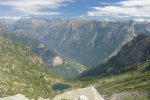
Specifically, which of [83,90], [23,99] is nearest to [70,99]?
[83,90]

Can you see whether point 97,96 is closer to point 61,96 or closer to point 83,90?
point 83,90

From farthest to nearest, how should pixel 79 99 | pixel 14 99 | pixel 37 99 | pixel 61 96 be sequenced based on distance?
1. pixel 37 99
2. pixel 61 96
3. pixel 14 99
4. pixel 79 99

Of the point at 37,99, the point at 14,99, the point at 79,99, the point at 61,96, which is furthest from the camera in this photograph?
the point at 37,99

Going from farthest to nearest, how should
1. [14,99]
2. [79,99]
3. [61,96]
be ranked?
[61,96] < [14,99] < [79,99]

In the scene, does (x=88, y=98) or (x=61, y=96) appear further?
(x=61, y=96)

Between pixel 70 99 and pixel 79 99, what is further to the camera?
pixel 70 99

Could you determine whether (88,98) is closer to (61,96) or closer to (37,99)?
(61,96)

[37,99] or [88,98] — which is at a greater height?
[88,98]

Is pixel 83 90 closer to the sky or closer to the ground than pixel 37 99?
closer to the sky

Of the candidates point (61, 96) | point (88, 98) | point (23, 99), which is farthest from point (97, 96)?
point (23, 99)

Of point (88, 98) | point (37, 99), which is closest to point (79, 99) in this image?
point (88, 98)
